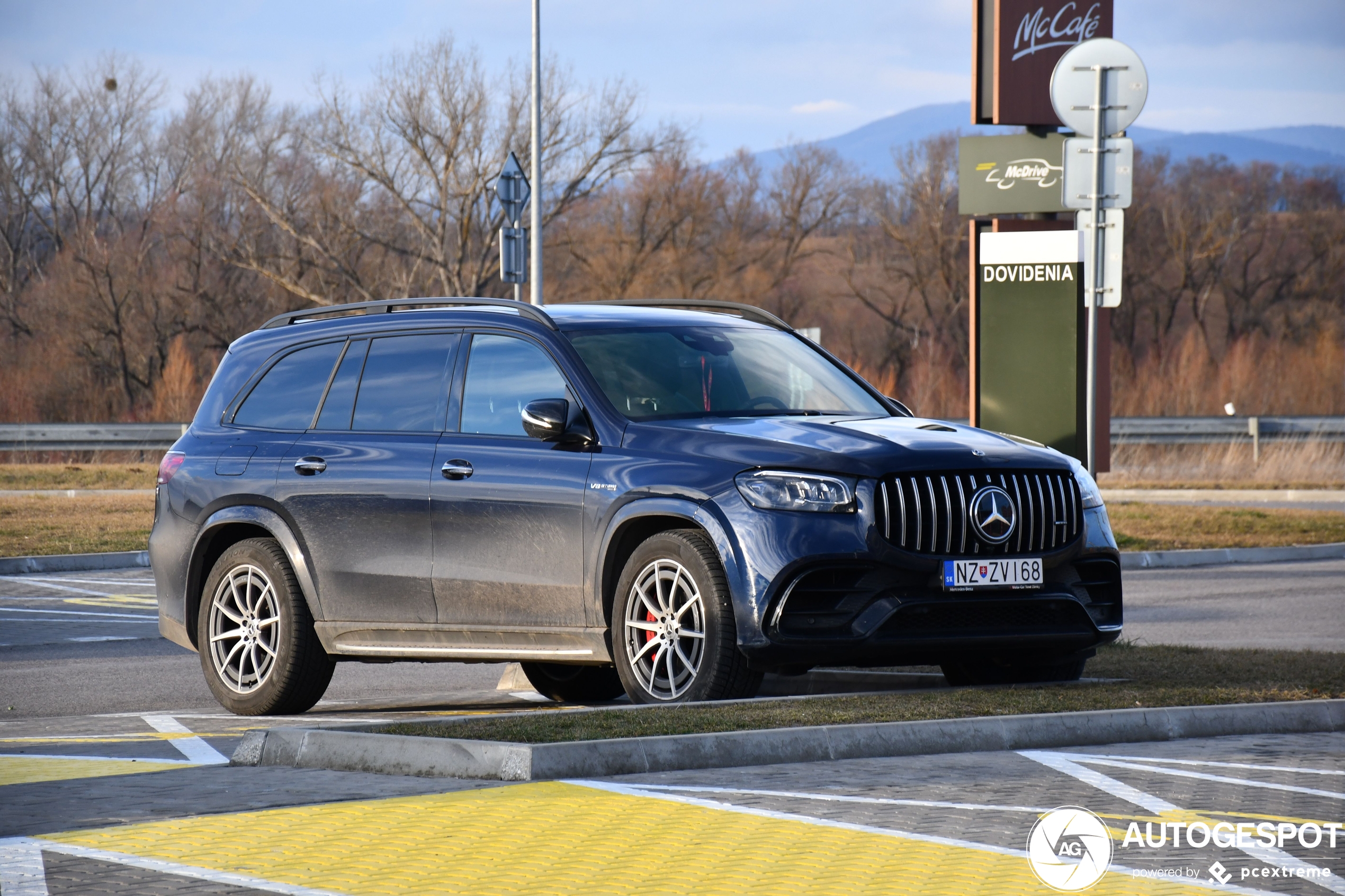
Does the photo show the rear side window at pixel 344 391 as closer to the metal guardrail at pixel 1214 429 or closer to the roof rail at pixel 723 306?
the roof rail at pixel 723 306

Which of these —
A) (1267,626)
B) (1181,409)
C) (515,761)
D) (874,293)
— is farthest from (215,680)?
(874,293)

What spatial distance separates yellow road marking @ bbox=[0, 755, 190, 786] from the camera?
6.40 meters

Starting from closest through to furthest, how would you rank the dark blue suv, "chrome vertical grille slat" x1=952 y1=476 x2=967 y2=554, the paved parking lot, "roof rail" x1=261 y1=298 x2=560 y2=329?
the paved parking lot
the dark blue suv
"chrome vertical grille slat" x1=952 y1=476 x2=967 y2=554
"roof rail" x1=261 y1=298 x2=560 y2=329

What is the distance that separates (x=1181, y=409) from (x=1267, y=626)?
83.1 feet

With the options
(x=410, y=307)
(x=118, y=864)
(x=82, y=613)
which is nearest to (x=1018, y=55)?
(x=82, y=613)

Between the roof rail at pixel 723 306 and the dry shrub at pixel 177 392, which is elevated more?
the roof rail at pixel 723 306

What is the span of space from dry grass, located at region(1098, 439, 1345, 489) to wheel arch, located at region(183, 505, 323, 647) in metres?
19.4

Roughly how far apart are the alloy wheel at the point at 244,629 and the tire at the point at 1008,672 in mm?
3354

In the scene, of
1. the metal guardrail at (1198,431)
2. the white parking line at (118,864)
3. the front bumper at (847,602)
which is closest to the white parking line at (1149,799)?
the front bumper at (847,602)

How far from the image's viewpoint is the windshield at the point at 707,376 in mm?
7945

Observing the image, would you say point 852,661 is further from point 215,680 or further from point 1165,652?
point 215,680

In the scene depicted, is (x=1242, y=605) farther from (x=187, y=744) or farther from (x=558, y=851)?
(x=558, y=851)

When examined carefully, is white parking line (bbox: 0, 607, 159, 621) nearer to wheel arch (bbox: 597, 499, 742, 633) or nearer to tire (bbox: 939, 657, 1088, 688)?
wheel arch (bbox: 597, 499, 742, 633)

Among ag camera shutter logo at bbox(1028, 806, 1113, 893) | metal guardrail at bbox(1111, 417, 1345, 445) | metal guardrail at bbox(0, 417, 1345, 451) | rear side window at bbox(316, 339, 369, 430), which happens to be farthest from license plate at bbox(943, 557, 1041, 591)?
metal guardrail at bbox(1111, 417, 1345, 445)
